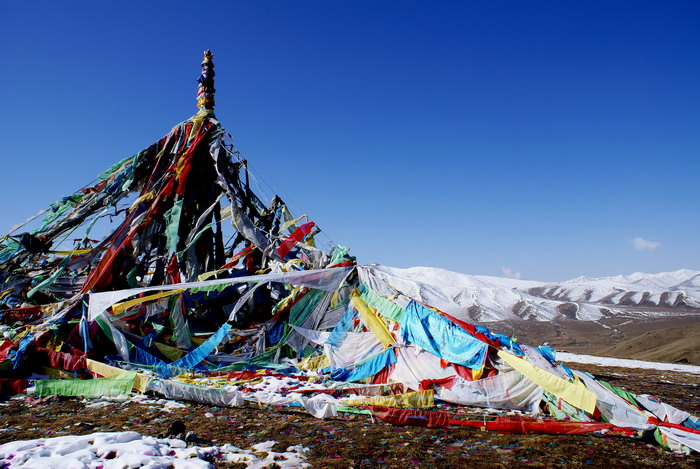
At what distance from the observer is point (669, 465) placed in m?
3.61

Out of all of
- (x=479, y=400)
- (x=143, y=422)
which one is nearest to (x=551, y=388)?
(x=479, y=400)

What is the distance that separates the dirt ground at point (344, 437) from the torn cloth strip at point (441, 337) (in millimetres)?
1632

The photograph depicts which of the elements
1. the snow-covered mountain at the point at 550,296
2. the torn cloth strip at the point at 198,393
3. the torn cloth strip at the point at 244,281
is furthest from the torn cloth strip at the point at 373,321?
the snow-covered mountain at the point at 550,296

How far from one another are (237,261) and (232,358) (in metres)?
2.57

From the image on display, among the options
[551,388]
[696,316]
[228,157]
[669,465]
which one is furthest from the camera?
[696,316]

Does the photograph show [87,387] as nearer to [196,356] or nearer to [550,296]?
[196,356]

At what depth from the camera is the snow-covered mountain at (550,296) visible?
146 ft

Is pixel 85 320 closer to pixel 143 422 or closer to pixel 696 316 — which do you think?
pixel 143 422

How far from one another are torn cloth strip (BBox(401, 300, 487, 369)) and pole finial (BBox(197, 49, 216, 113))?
8.69 meters

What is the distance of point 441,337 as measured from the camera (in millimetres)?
6715

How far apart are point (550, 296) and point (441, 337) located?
58.5 meters

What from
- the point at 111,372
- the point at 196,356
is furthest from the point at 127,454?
the point at 196,356

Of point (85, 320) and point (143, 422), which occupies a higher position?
point (85, 320)

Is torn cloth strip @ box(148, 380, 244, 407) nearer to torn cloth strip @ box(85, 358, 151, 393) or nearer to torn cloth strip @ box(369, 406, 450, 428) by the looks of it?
torn cloth strip @ box(85, 358, 151, 393)
